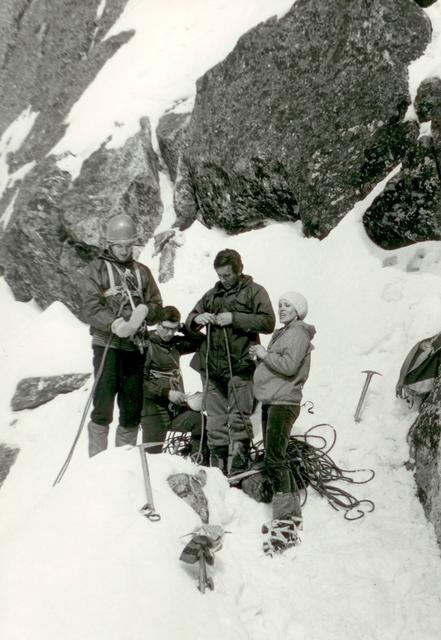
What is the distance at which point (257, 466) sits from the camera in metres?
5.91

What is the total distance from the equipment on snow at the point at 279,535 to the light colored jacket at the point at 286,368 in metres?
0.97

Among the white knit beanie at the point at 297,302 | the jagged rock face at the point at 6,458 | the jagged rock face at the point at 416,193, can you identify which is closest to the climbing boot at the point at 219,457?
the white knit beanie at the point at 297,302

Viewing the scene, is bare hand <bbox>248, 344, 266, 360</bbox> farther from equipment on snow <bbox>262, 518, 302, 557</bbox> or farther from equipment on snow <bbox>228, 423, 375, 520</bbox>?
equipment on snow <bbox>262, 518, 302, 557</bbox>

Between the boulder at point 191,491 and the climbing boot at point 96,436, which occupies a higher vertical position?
the climbing boot at point 96,436

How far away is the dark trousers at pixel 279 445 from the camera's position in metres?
5.33

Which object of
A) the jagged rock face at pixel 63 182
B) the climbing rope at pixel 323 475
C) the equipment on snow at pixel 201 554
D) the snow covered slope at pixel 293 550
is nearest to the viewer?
the snow covered slope at pixel 293 550

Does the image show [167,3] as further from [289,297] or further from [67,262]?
[289,297]

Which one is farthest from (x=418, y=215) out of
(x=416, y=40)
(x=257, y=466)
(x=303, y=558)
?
(x=303, y=558)

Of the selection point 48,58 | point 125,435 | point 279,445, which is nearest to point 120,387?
point 125,435

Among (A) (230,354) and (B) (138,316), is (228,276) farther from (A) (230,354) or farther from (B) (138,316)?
(B) (138,316)

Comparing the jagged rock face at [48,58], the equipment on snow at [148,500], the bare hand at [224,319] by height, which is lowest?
the equipment on snow at [148,500]

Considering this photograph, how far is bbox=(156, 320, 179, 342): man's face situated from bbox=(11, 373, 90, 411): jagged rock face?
5.04 metres

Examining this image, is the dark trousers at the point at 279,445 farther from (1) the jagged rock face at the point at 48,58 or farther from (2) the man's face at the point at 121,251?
(1) the jagged rock face at the point at 48,58

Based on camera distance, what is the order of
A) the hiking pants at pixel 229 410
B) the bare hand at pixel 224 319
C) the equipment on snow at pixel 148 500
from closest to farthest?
the equipment on snow at pixel 148 500 → the bare hand at pixel 224 319 → the hiking pants at pixel 229 410
